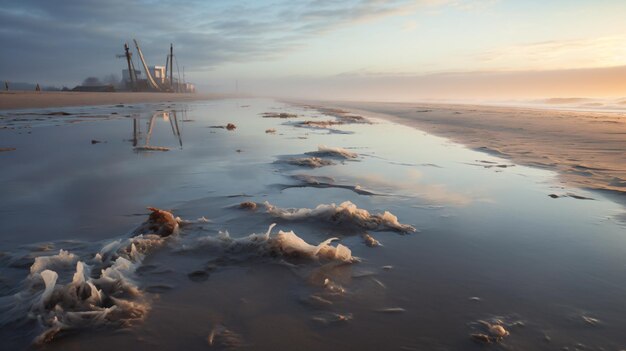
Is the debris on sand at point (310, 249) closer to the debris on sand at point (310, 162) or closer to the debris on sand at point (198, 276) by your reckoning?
the debris on sand at point (198, 276)

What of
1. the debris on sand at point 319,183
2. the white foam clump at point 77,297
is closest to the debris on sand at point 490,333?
the white foam clump at point 77,297

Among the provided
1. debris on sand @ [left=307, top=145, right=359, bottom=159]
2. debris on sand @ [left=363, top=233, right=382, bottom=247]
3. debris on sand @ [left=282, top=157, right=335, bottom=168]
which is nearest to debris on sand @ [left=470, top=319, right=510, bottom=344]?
debris on sand @ [left=363, top=233, right=382, bottom=247]

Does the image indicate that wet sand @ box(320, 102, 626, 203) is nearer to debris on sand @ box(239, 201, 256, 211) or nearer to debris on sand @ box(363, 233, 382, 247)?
debris on sand @ box(363, 233, 382, 247)

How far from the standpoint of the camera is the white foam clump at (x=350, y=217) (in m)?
3.22

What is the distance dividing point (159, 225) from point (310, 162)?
3.50 meters

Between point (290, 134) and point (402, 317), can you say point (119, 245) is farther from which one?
point (290, 134)

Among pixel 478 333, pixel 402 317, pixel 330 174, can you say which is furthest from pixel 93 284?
pixel 330 174

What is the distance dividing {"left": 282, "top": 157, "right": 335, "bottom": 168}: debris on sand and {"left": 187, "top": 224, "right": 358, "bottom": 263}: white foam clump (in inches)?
134

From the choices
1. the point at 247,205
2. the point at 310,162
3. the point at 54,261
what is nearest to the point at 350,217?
the point at 247,205

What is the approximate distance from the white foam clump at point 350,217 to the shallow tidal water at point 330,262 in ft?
0.15

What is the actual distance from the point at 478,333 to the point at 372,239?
4.07 feet

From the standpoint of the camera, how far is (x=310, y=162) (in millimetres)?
6121

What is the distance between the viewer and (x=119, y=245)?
2512mm

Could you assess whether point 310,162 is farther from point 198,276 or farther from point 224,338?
point 224,338
